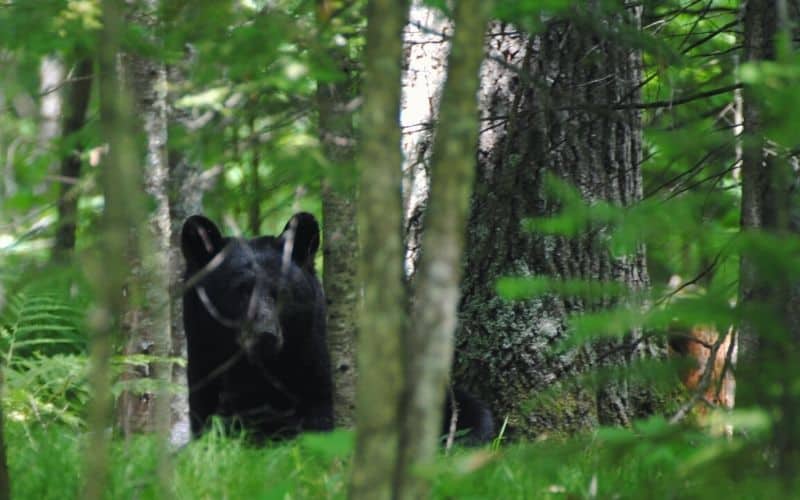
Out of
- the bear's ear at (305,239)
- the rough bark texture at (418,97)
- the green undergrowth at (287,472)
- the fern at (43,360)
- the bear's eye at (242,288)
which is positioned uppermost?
the rough bark texture at (418,97)

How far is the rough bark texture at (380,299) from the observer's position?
2336 millimetres

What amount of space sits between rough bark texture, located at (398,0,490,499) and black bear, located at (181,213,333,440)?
3.98 metres

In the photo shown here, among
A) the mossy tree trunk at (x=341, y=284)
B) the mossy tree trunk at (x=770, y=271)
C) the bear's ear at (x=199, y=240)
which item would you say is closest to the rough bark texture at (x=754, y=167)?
the mossy tree trunk at (x=770, y=271)

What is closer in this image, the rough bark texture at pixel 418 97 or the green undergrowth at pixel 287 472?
the green undergrowth at pixel 287 472

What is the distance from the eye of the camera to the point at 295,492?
11.4 ft

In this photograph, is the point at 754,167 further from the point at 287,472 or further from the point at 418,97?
the point at 418,97

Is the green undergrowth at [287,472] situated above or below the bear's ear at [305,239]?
below

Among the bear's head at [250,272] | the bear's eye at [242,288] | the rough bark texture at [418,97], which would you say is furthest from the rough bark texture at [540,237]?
the bear's eye at [242,288]

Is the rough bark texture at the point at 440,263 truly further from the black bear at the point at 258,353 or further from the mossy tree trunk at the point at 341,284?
the black bear at the point at 258,353

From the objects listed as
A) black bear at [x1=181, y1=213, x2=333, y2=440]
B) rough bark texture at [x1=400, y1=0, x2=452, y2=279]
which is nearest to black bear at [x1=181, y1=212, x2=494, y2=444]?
black bear at [x1=181, y1=213, x2=333, y2=440]

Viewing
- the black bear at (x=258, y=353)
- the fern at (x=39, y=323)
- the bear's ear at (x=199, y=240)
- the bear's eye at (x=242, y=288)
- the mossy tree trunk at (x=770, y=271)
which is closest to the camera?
the mossy tree trunk at (x=770, y=271)

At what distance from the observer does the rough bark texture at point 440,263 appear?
2320mm

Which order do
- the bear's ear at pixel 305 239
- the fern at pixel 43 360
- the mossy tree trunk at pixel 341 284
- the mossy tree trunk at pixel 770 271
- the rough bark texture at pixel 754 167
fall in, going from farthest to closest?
the bear's ear at pixel 305 239, the mossy tree trunk at pixel 341 284, the fern at pixel 43 360, the rough bark texture at pixel 754 167, the mossy tree trunk at pixel 770 271

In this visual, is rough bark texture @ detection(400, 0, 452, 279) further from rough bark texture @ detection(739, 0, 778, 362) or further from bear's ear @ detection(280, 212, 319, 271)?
rough bark texture @ detection(739, 0, 778, 362)
